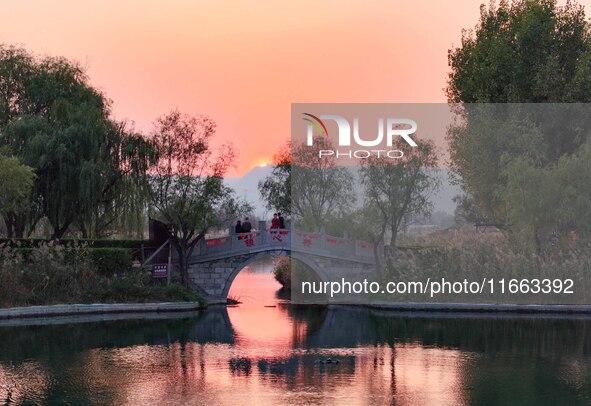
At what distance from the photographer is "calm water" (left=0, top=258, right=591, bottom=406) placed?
24.1 metres

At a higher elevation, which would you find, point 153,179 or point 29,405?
point 153,179

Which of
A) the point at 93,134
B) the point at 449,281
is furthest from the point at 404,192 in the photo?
the point at 93,134

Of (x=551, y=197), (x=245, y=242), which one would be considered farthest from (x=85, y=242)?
(x=551, y=197)

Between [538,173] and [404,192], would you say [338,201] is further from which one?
[538,173]

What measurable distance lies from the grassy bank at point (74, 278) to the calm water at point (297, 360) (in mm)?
2423

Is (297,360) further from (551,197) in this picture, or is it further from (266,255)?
(551,197)

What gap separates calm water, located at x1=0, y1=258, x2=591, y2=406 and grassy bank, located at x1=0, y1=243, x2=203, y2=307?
2423mm

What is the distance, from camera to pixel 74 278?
41812mm

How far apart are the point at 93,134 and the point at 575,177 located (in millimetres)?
21424

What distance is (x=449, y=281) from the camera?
146ft

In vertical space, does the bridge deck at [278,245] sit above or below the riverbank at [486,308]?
above

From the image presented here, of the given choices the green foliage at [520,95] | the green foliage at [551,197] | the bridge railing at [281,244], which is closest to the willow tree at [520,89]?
the green foliage at [520,95]

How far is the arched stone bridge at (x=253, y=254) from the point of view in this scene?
45906 mm

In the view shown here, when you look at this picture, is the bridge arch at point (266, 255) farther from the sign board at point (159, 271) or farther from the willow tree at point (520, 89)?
the willow tree at point (520, 89)
